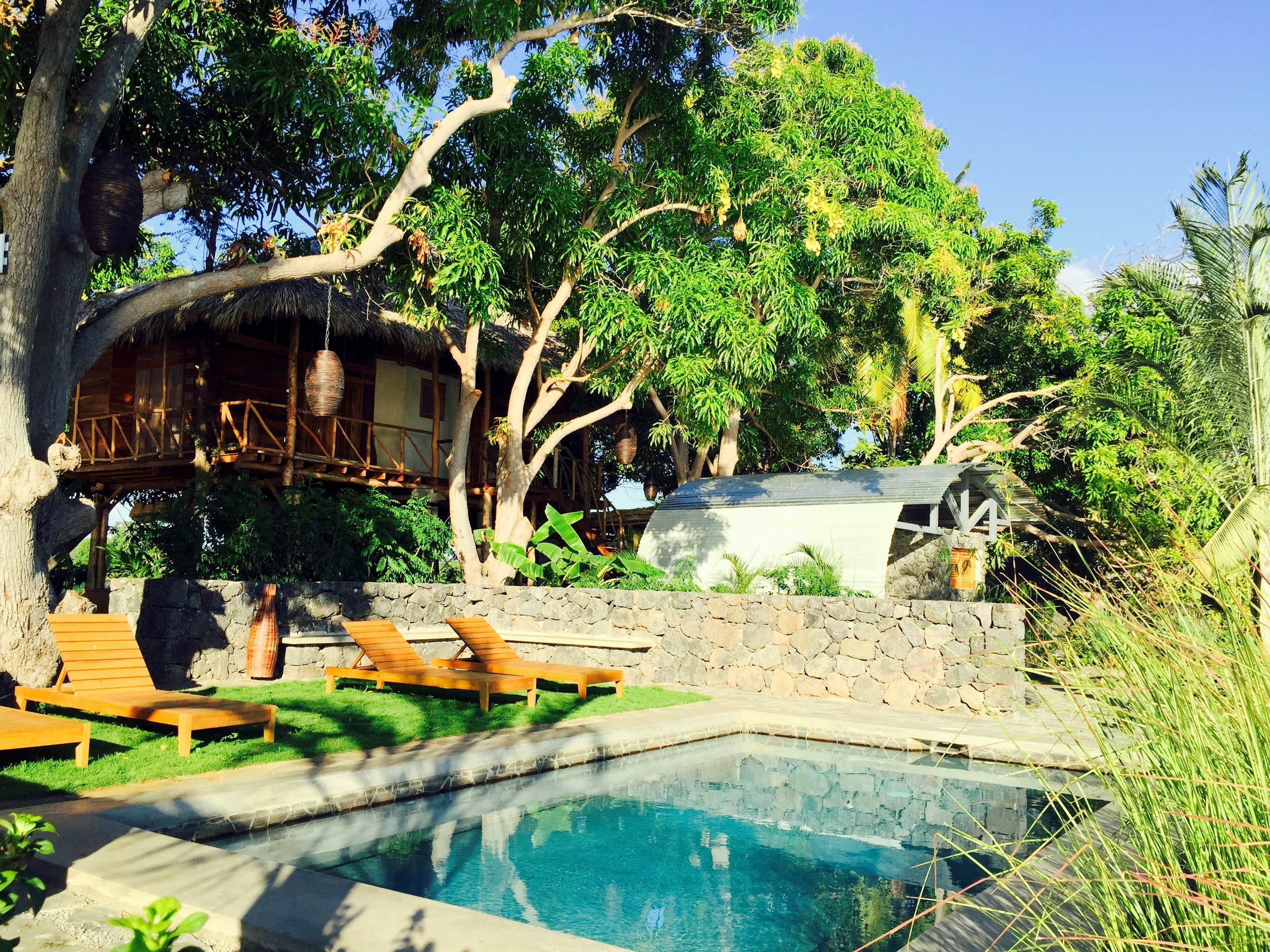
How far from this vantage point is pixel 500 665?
33.8 ft

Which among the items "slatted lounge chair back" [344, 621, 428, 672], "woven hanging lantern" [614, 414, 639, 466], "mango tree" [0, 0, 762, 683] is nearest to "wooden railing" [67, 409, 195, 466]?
"mango tree" [0, 0, 762, 683]

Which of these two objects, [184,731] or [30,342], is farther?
[30,342]

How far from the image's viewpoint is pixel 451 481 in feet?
48.3

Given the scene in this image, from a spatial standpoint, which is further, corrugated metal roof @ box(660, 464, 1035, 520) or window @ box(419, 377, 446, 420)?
window @ box(419, 377, 446, 420)

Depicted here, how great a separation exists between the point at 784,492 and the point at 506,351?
6300mm

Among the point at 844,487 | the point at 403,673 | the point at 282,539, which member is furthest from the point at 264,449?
the point at 844,487

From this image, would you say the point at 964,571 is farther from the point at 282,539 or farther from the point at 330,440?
the point at 330,440

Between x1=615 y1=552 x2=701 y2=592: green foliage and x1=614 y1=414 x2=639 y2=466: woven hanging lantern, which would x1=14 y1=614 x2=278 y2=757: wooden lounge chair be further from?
x1=614 y1=414 x2=639 y2=466: woven hanging lantern

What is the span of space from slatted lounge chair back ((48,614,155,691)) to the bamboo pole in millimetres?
8300

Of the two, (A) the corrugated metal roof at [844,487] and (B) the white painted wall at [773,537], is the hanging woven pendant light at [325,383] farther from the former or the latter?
(A) the corrugated metal roof at [844,487]

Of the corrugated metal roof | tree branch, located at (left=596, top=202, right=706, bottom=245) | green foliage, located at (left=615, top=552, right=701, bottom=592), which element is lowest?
green foliage, located at (left=615, top=552, right=701, bottom=592)

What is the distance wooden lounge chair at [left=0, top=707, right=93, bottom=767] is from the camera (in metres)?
5.63

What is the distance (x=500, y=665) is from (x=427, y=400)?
11215mm

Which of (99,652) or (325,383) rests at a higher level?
(325,383)
